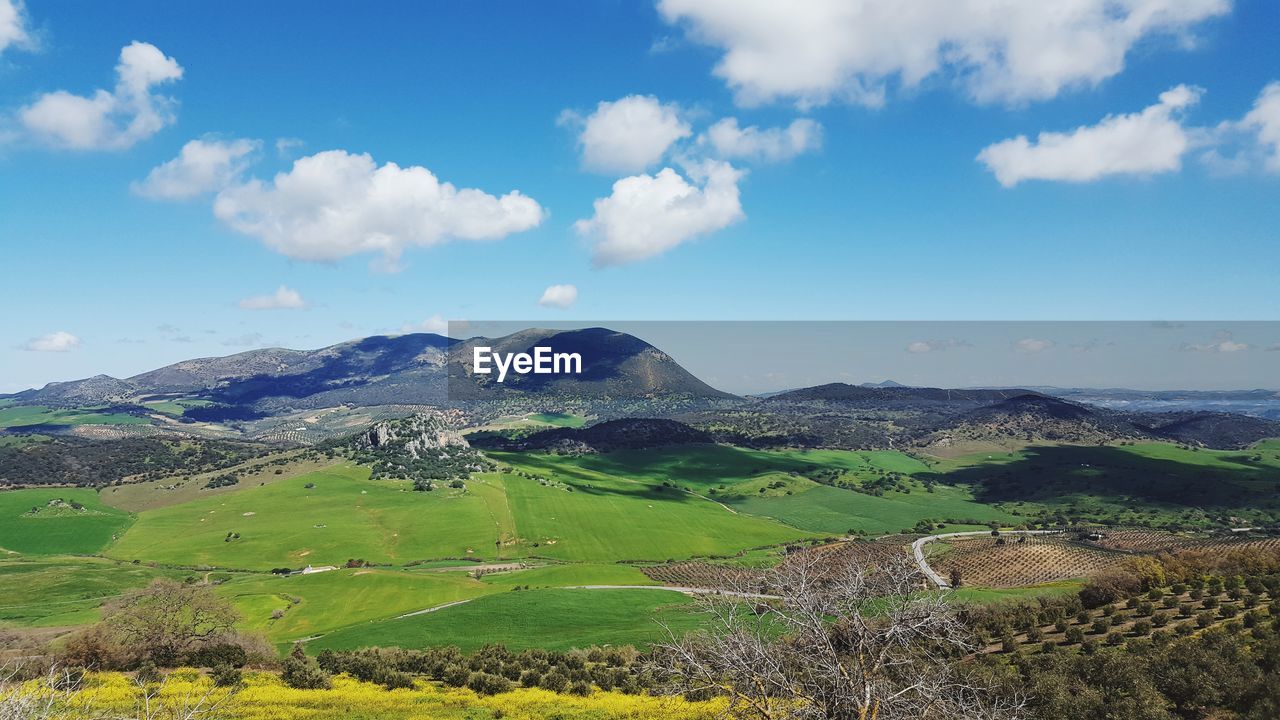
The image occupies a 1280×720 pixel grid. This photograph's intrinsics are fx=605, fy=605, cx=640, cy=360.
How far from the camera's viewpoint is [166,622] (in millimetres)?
35531

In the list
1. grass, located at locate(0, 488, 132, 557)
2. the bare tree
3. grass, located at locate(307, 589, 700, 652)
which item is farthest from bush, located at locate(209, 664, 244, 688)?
grass, located at locate(0, 488, 132, 557)

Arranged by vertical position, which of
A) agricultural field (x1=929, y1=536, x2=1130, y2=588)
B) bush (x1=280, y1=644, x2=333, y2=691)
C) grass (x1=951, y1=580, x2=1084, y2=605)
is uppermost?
bush (x1=280, y1=644, x2=333, y2=691)

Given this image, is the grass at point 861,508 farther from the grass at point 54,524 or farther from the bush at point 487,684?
the grass at point 54,524

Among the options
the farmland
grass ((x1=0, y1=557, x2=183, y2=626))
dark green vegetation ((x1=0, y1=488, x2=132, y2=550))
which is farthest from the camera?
dark green vegetation ((x1=0, y1=488, x2=132, y2=550))

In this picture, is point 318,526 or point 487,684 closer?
point 487,684

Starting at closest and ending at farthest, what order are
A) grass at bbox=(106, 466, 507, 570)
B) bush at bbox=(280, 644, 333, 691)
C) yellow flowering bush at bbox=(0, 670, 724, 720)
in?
yellow flowering bush at bbox=(0, 670, 724, 720) → bush at bbox=(280, 644, 333, 691) → grass at bbox=(106, 466, 507, 570)

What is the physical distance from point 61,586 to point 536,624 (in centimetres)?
7551

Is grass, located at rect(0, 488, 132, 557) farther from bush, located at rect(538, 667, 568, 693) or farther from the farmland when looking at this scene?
bush, located at rect(538, 667, 568, 693)

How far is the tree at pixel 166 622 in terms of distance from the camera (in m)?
34.0

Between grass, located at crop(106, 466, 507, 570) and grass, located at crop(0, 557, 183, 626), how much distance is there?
1024 cm

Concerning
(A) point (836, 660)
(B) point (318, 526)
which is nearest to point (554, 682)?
(A) point (836, 660)

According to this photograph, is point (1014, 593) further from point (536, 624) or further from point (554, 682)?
point (554, 682)

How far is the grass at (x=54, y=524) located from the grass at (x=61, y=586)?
41.3 ft

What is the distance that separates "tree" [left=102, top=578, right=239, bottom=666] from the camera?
34031mm
